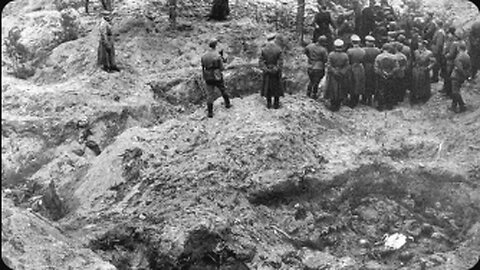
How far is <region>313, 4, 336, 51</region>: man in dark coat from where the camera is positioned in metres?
18.0

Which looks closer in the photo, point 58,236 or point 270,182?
point 58,236

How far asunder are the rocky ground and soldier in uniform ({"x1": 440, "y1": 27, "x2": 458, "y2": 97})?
1.31ft

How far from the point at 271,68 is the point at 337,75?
1869 millimetres

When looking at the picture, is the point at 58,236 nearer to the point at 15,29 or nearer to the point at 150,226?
the point at 150,226

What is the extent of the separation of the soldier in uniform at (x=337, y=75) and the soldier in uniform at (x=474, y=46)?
12.6 ft

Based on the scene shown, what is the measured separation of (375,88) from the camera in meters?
17.1

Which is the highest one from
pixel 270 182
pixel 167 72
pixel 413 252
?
pixel 167 72

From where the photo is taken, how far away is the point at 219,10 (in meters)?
19.3

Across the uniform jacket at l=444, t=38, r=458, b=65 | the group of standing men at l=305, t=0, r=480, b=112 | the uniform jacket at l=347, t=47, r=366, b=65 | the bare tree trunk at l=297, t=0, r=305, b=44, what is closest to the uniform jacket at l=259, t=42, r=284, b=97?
the group of standing men at l=305, t=0, r=480, b=112

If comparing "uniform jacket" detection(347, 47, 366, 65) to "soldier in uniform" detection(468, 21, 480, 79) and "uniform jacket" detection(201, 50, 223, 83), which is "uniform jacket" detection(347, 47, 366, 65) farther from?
"uniform jacket" detection(201, 50, 223, 83)

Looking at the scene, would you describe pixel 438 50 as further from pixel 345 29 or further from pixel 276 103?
pixel 276 103

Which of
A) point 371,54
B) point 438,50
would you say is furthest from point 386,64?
point 438,50

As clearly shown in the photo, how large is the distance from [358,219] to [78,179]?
6.00m

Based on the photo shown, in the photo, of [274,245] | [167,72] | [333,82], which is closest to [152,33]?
[167,72]
